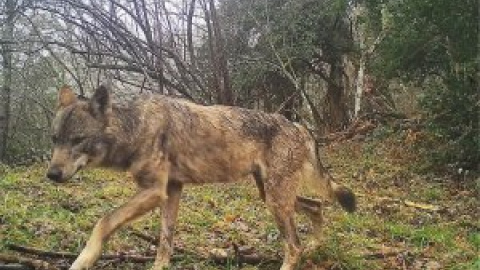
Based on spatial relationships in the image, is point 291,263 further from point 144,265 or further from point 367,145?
point 367,145

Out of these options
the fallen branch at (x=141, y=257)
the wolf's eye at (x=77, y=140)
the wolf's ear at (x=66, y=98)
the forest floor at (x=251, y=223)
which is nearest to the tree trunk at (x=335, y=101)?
the forest floor at (x=251, y=223)

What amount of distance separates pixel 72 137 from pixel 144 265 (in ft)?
5.31

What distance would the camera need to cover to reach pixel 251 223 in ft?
30.3

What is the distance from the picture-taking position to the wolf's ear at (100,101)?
18.5 feet

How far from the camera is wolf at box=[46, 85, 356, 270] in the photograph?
17.8 feet

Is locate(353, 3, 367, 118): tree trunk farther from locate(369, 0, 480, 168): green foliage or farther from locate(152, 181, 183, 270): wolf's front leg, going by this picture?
locate(152, 181, 183, 270): wolf's front leg

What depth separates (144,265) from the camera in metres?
6.30

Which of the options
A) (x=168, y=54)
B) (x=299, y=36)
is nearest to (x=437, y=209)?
(x=168, y=54)

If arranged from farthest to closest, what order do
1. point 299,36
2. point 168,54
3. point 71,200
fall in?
point 299,36, point 168,54, point 71,200

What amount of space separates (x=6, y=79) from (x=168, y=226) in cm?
1452

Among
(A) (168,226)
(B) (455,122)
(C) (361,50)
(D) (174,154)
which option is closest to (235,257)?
(A) (168,226)

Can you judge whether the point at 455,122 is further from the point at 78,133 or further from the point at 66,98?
the point at 78,133

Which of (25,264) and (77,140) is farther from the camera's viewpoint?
(77,140)

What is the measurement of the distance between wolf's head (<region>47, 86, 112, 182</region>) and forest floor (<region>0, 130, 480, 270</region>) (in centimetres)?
92
